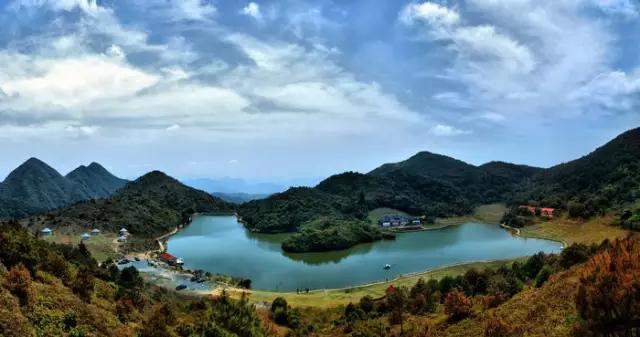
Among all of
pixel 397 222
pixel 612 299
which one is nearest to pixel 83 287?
pixel 612 299

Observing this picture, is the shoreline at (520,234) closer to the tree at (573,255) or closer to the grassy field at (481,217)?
the grassy field at (481,217)

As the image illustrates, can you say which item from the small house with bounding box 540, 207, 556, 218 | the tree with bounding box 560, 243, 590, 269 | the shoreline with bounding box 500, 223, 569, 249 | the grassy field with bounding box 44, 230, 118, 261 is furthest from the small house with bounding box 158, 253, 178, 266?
the small house with bounding box 540, 207, 556, 218

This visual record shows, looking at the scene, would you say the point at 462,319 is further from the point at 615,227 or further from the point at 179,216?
the point at 179,216

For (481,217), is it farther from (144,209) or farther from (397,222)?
(144,209)

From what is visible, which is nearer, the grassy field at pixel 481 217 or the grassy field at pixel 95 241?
the grassy field at pixel 95 241

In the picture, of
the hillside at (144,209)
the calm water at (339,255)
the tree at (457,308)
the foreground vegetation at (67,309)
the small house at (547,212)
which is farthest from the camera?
the small house at (547,212)

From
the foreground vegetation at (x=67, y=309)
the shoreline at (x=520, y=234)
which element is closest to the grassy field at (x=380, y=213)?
the shoreline at (x=520, y=234)

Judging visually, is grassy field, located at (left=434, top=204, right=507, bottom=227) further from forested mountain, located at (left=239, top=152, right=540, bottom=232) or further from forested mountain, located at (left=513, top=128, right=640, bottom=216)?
forested mountain, located at (left=513, top=128, right=640, bottom=216)

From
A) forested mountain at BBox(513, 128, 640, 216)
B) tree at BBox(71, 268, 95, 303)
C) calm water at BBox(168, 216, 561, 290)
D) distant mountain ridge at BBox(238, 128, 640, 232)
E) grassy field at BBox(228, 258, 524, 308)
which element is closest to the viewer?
tree at BBox(71, 268, 95, 303)
